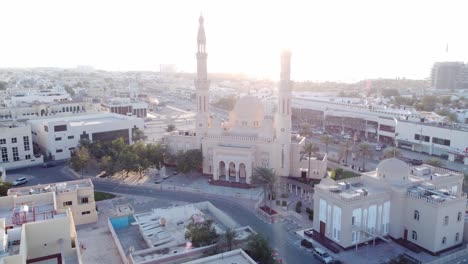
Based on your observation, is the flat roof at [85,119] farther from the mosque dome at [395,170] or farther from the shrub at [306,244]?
the mosque dome at [395,170]

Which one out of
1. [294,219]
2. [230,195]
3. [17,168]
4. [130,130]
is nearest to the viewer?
[294,219]

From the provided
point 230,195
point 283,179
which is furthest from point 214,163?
point 283,179

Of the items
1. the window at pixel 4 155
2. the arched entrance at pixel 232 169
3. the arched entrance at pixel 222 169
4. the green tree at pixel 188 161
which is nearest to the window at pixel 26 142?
the window at pixel 4 155

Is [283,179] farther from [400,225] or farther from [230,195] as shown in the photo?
[400,225]

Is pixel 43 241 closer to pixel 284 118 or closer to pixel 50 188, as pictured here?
pixel 50 188

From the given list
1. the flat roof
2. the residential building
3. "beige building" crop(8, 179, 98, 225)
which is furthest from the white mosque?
the residential building

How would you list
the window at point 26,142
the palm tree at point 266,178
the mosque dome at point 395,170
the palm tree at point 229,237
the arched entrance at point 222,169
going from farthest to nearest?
the window at point 26,142, the arched entrance at point 222,169, the palm tree at point 266,178, the mosque dome at point 395,170, the palm tree at point 229,237
